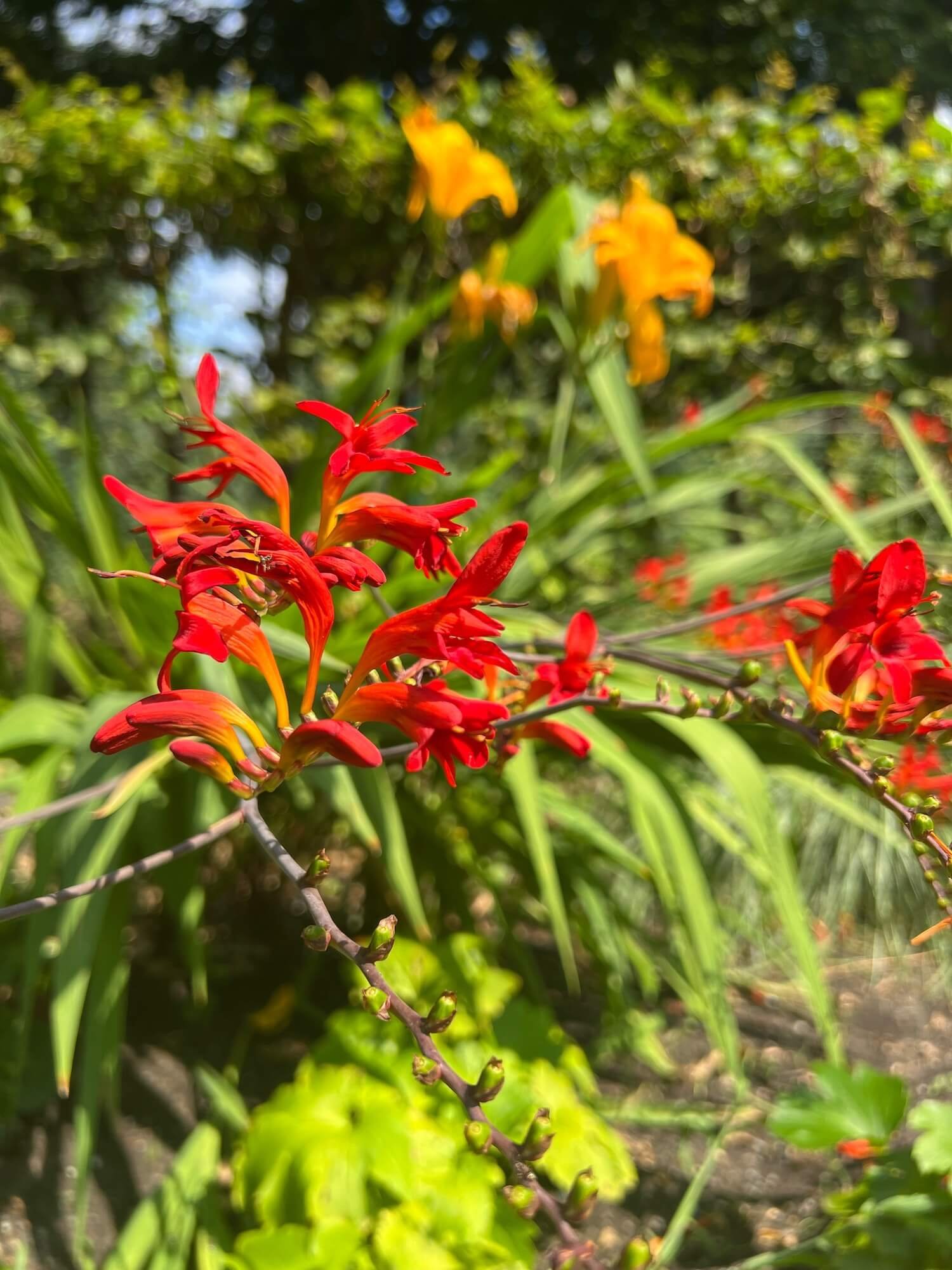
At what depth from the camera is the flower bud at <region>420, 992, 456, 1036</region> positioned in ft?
1.20

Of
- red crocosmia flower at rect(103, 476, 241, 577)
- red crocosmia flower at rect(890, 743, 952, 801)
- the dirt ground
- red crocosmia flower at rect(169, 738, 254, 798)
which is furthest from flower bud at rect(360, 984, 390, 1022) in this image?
red crocosmia flower at rect(890, 743, 952, 801)

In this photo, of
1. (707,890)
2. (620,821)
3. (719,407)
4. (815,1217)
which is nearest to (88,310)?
(719,407)

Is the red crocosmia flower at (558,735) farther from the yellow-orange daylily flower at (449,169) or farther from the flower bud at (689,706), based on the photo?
the yellow-orange daylily flower at (449,169)

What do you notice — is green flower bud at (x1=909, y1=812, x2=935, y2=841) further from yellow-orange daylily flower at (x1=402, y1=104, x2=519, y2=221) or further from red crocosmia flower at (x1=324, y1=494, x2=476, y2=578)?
yellow-orange daylily flower at (x1=402, y1=104, x2=519, y2=221)

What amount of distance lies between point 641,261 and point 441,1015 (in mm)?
1223

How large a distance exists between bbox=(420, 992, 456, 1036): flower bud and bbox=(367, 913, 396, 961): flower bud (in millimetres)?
30

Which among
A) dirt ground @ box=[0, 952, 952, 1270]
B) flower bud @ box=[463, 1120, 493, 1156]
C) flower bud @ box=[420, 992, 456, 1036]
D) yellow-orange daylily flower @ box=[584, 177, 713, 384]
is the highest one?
yellow-orange daylily flower @ box=[584, 177, 713, 384]

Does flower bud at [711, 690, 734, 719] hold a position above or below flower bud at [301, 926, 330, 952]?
below

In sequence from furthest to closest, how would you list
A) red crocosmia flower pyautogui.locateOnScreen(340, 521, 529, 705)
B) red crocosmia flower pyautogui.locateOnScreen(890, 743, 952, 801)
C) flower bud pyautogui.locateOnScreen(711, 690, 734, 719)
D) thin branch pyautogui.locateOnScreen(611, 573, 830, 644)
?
1. red crocosmia flower pyautogui.locateOnScreen(890, 743, 952, 801)
2. thin branch pyautogui.locateOnScreen(611, 573, 830, 644)
3. flower bud pyautogui.locateOnScreen(711, 690, 734, 719)
4. red crocosmia flower pyautogui.locateOnScreen(340, 521, 529, 705)

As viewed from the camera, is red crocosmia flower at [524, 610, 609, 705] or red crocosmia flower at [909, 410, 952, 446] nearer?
red crocosmia flower at [524, 610, 609, 705]

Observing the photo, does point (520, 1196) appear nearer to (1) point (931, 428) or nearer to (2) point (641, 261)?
(2) point (641, 261)

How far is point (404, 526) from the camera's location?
474mm

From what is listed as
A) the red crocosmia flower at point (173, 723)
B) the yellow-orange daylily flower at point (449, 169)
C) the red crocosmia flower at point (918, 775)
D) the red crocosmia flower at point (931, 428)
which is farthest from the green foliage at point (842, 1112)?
the red crocosmia flower at point (931, 428)

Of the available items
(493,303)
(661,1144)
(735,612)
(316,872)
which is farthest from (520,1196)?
(493,303)
